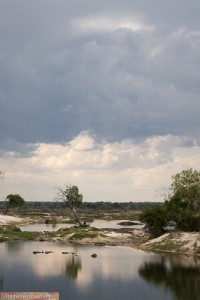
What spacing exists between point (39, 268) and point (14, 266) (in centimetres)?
445

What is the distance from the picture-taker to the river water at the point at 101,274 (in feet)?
161

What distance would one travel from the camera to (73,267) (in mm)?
65688

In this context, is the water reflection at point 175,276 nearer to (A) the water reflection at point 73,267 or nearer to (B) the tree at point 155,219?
(A) the water reflection at point 73,267

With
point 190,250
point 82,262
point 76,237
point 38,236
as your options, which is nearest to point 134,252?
point 190,250

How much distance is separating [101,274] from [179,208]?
45978 millimetres

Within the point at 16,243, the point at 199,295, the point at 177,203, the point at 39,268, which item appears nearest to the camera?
the point at 199,295

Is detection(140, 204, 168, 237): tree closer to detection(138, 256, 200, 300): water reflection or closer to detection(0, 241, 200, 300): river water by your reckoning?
detection(0, 241, 200, 300): river water

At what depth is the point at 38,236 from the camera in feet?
363

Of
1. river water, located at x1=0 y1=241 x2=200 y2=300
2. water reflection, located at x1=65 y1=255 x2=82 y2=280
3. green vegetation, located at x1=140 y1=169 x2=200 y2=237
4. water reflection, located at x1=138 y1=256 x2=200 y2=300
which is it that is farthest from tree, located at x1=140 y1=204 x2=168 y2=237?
water reflection, located at x1=65 y1=255 x2=82 y2=280

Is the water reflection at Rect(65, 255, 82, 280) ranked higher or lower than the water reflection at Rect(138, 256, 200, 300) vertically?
higher

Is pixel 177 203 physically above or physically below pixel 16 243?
above

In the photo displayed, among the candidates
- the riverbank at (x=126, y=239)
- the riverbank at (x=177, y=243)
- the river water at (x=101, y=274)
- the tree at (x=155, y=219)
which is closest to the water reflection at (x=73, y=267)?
the river water at (x=101, y=274)

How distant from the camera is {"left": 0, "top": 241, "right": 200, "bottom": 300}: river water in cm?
4919

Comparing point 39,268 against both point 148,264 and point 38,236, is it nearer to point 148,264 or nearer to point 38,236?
point 148,264
